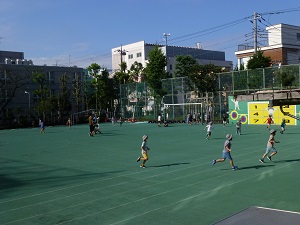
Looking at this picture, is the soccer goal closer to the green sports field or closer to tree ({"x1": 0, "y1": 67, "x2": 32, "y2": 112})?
tree ({"x1": 0, "y1": 67, "x2": 32, "y2": 112})

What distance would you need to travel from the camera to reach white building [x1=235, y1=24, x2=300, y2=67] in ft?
225

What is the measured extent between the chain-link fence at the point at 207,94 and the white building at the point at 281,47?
2034cm

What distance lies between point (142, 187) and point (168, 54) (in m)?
88.4

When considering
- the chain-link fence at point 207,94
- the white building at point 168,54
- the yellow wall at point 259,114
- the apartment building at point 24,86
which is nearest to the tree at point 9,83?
the apartment building at point 24,86

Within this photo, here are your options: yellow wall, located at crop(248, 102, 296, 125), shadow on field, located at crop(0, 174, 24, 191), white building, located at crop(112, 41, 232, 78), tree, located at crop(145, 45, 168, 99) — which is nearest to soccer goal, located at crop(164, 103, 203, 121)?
tree, located at crop(145, 45, 168, 99)

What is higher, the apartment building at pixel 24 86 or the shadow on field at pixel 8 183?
the apartment building at pixel 24 86

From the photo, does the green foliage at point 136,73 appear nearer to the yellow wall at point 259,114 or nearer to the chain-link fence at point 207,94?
the chain-link fence at point 207,94

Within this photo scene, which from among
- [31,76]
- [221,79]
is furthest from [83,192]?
[31,76]

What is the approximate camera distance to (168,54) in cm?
9938

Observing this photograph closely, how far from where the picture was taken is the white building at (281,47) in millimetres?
68562

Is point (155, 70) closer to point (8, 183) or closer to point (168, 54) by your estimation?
point (168, 54)

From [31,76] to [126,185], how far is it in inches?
2245

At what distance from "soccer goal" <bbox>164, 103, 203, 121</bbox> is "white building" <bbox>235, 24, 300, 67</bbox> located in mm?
22982

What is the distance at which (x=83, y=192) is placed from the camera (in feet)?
40.8
